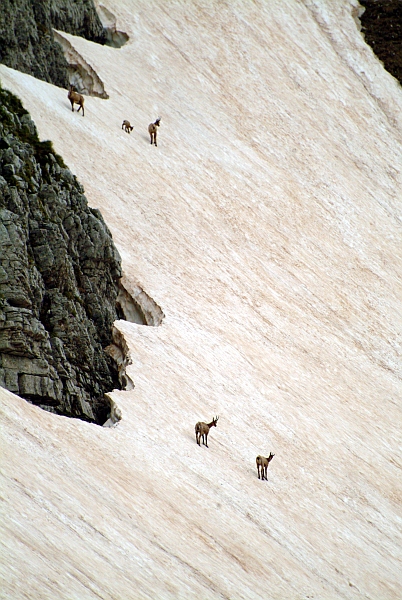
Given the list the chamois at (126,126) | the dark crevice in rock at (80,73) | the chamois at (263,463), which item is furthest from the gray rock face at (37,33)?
the chamois at (263,463)

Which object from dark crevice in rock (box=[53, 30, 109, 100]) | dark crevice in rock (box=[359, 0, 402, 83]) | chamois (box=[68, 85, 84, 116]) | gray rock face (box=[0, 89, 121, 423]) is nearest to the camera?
gray rock face (box=[0, 89, 121, 423])

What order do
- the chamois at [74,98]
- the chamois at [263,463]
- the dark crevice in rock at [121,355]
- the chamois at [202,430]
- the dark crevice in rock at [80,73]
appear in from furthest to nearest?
the dark crevice in rock at [80,73], the chamois at [74,98], the dark crevice in rock at [121,355], the chamois at [263,463], the chamois at [202,430]

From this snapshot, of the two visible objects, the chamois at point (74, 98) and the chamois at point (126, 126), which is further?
the chamois at point (126, 126)

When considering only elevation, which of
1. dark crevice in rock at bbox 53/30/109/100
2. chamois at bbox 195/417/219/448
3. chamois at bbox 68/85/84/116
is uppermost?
chamois at bbox 68/85/84/116

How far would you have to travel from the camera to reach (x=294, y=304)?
38.0 m

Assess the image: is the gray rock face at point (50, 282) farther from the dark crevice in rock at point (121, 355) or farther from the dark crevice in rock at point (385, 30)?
the dark crevice in rock at point (385, 30)

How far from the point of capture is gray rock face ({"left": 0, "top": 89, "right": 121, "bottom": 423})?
22.8 meters

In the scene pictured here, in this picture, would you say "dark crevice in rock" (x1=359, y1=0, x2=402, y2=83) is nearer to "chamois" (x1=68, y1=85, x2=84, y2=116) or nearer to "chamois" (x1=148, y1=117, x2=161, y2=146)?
"chamois" (x1=148, y1=117, x2=161, y2=146)

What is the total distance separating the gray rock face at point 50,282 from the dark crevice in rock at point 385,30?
4001 cm

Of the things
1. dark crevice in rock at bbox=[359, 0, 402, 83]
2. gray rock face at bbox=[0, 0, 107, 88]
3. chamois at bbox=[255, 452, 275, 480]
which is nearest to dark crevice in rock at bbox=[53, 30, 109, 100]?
gray rock face at bbox=[0, 0, 107, 88]

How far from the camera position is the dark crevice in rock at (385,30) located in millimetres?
61281

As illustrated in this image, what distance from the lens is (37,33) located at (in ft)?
131

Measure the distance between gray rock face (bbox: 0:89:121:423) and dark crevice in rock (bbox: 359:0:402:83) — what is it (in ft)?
131

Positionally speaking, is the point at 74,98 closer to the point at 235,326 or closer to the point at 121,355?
the point at 235,326
